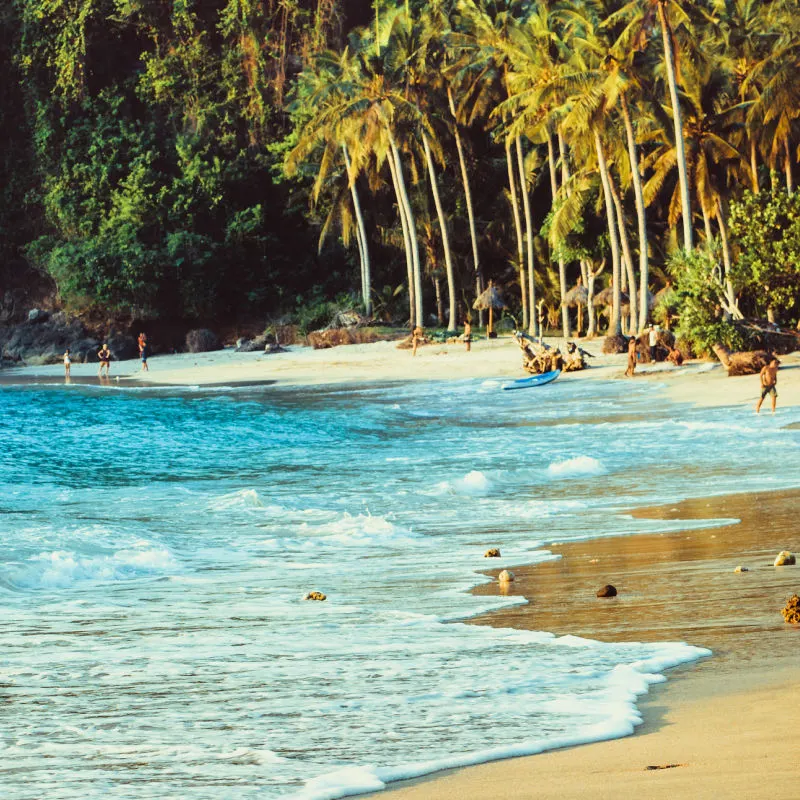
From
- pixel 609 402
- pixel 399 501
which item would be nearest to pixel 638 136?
pixel 609 402

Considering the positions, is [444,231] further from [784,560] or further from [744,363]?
[784,560]

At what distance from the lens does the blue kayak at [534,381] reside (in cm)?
2906

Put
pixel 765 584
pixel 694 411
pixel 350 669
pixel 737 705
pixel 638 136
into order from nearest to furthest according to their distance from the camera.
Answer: pixel 737 705 < pixel 350 669 < pixel 765 584 < pixel 694 411 < pixel 638 136

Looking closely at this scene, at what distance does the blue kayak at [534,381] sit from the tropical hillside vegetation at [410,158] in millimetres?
3370

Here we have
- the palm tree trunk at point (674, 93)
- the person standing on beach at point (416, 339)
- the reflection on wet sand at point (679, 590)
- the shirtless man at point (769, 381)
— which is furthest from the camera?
the person standing on beach at point (416, 339)

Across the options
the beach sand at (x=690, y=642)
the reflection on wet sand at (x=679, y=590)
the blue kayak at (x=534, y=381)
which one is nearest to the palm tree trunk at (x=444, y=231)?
the blue kayak at (x=534, y=381)

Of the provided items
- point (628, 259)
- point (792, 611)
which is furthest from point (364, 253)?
point (792, 611)

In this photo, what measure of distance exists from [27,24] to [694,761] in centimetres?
6026

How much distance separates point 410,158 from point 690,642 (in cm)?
4431

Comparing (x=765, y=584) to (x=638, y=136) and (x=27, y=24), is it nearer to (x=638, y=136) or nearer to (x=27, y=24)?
(x=638, y=136)

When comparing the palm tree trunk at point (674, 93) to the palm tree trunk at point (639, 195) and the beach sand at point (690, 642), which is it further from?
the beach sand at point (690, 642)

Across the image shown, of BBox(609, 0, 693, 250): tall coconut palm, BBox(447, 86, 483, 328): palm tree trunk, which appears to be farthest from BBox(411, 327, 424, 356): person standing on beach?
BBox(609, 0, 693, 250): tall coconut palm

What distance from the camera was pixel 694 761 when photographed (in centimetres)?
336

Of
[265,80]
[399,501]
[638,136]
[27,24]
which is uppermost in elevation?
[27,24]
